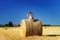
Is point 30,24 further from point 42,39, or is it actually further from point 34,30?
point 42,39

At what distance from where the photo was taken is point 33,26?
16500mm

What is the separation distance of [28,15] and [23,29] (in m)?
1.03

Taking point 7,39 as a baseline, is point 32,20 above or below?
above

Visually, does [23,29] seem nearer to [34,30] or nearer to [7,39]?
[34,30]

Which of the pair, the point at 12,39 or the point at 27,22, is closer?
the point at 12,39

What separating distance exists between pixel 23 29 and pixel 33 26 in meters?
0.91

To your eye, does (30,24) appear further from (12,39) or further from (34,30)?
(12,39)

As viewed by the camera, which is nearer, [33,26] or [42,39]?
[42,39]

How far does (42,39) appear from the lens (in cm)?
1426

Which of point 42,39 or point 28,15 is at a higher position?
point 28,15

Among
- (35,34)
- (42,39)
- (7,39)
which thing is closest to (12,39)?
(7,39)

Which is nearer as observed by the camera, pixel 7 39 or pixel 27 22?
pixel 7 39

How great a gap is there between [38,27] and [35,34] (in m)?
0.51

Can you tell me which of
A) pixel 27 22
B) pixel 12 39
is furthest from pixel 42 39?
pixel 27 22
